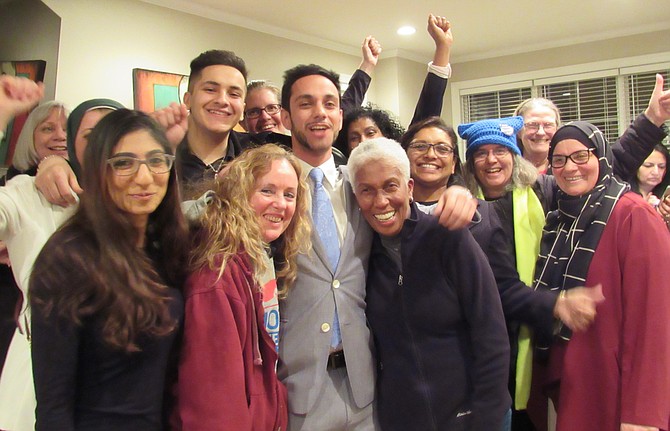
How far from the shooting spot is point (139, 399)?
1.15 m

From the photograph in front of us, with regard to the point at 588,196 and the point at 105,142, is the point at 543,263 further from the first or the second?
the point at 105,142

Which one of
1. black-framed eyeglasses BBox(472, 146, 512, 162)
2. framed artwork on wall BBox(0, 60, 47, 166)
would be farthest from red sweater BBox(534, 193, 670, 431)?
framed artwork on wall BBox(0, 60, 47, 166)

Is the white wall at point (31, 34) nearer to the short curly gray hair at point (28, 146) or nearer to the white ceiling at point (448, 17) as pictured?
the short curly gray hair at point (28, 146)

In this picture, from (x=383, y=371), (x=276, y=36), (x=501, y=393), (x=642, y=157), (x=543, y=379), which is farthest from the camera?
(x=276, y=36)

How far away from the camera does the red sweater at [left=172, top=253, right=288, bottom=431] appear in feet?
3.81

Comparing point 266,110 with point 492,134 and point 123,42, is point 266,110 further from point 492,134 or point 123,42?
point 123,42

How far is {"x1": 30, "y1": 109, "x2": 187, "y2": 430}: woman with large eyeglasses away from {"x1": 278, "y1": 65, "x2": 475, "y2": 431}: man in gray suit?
40cm

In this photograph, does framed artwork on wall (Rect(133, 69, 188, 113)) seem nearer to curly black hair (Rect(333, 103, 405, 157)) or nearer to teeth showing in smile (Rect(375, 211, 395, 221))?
curly black hair (Rect(333, 103, 405, 157))

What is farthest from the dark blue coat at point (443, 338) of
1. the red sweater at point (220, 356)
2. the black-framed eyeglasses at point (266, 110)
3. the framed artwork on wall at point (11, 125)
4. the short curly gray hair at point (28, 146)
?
the framed artwork on wall at point (11, 125)

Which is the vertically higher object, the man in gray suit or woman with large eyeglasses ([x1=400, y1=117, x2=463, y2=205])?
woman with large eyeglasses ([x1=400, y1=117, x2=463, y2=205])

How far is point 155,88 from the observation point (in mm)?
3955

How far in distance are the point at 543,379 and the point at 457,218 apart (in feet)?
2.80

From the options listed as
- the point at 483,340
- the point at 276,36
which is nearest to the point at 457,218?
the point at 483,340

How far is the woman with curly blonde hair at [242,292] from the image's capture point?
117 cm
